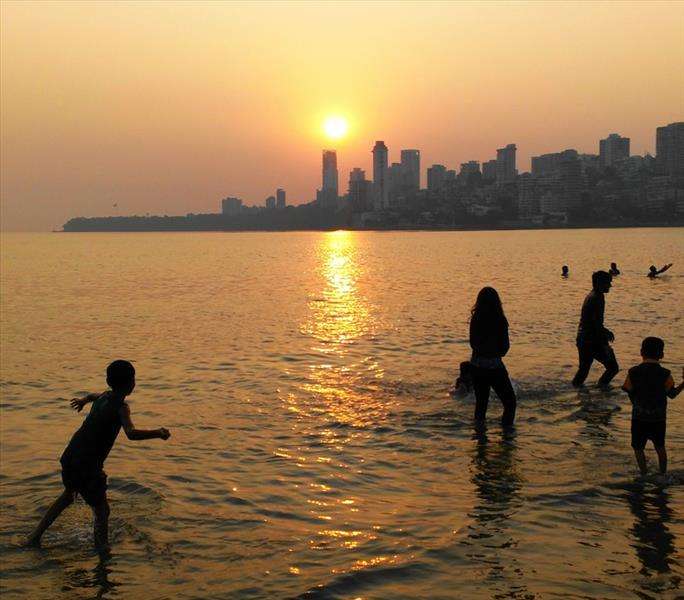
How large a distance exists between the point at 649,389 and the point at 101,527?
6.10 metres

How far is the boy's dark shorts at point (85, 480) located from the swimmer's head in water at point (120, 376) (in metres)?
0.84

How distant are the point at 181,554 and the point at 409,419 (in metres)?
6.05

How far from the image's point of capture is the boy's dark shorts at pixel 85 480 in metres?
7.07

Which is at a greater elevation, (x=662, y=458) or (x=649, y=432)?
(x=649, y=432)

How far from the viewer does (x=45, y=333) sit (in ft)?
89.4

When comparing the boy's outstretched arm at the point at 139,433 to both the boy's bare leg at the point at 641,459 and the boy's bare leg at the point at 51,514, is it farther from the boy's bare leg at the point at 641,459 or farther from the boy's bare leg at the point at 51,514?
the boy's bare leg at the point at 641,459

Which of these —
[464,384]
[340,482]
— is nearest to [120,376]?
[340,482]

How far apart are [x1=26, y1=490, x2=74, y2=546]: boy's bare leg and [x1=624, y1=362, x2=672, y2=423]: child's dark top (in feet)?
19.9

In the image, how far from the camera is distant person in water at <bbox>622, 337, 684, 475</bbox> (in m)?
8.41

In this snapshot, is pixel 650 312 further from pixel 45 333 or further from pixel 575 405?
pixel 45 333

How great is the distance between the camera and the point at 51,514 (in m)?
7.45

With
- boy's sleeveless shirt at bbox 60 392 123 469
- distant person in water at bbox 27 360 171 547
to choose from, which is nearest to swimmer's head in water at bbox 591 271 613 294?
distant person in water at bbox 27 360 171 547

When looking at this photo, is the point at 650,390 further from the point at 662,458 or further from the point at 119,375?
the point at 119,375

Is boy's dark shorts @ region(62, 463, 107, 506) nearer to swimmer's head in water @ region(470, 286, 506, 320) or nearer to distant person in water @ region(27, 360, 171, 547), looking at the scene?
distant person in water @ region(27, 360, 171, 547)
